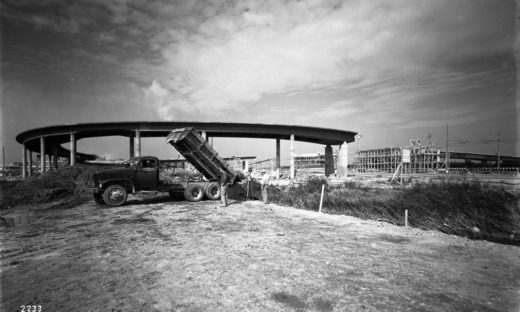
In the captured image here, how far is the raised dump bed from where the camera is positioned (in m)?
12.2

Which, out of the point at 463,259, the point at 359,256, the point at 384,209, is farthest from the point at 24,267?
the point at 384,209

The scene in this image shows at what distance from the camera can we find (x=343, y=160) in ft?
120

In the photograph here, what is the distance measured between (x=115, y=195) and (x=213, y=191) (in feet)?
15.4

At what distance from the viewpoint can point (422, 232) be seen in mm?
7246

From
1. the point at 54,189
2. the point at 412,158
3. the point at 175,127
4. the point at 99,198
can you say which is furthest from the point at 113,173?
the point at 412,158

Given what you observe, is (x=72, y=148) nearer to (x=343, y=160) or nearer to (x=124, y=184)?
(x=124, y=184)

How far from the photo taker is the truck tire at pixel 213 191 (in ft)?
44.5

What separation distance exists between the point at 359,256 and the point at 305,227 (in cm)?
278

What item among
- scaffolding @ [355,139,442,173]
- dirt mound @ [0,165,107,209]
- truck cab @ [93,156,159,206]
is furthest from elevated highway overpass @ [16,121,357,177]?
scaffolding @ [355,139,442,173]

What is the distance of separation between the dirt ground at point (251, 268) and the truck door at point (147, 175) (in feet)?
12.5

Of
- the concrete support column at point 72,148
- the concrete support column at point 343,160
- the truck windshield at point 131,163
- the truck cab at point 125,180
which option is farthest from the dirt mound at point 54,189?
the concrete support column at point 343,160

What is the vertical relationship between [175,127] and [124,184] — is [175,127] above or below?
above

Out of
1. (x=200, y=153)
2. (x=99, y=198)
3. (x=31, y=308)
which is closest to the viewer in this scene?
(x=31, y=308)

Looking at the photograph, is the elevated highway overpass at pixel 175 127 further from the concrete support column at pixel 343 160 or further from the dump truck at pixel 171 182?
the dump truck at pixel 171 182
